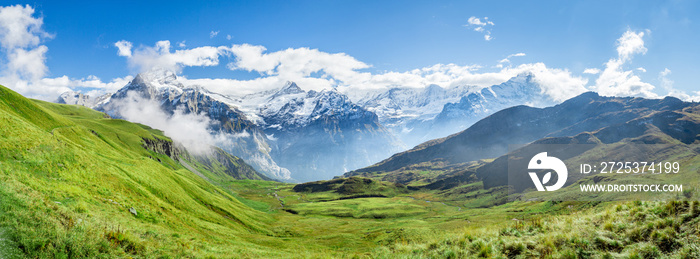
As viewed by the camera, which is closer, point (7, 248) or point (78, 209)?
point (7, 248)

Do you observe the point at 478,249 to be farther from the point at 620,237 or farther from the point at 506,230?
the point at 620,237

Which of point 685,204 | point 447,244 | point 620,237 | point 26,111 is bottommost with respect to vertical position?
point 447,244

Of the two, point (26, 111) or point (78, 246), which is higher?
point (26, 111)

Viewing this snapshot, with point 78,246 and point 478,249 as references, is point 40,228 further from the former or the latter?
point 478,249

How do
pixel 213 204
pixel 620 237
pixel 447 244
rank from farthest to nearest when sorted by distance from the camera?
pixel 213 204, pixel 447 244, pixel 620 237

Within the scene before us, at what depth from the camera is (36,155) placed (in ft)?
103

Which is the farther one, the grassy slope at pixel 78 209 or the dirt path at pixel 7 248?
the grassy slope at pixel 78 209

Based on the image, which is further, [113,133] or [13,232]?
[113,133]

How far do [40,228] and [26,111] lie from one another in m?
107

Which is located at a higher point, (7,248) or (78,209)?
(78,209)

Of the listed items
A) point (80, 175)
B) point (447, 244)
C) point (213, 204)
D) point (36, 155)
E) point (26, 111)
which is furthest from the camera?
point (26, 111)

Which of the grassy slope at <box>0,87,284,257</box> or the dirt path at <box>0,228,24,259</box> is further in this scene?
the grassy slope at <box>0,87,284,257</box>

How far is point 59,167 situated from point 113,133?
181m

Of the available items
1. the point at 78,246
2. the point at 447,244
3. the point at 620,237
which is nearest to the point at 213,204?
the point at 78,246
